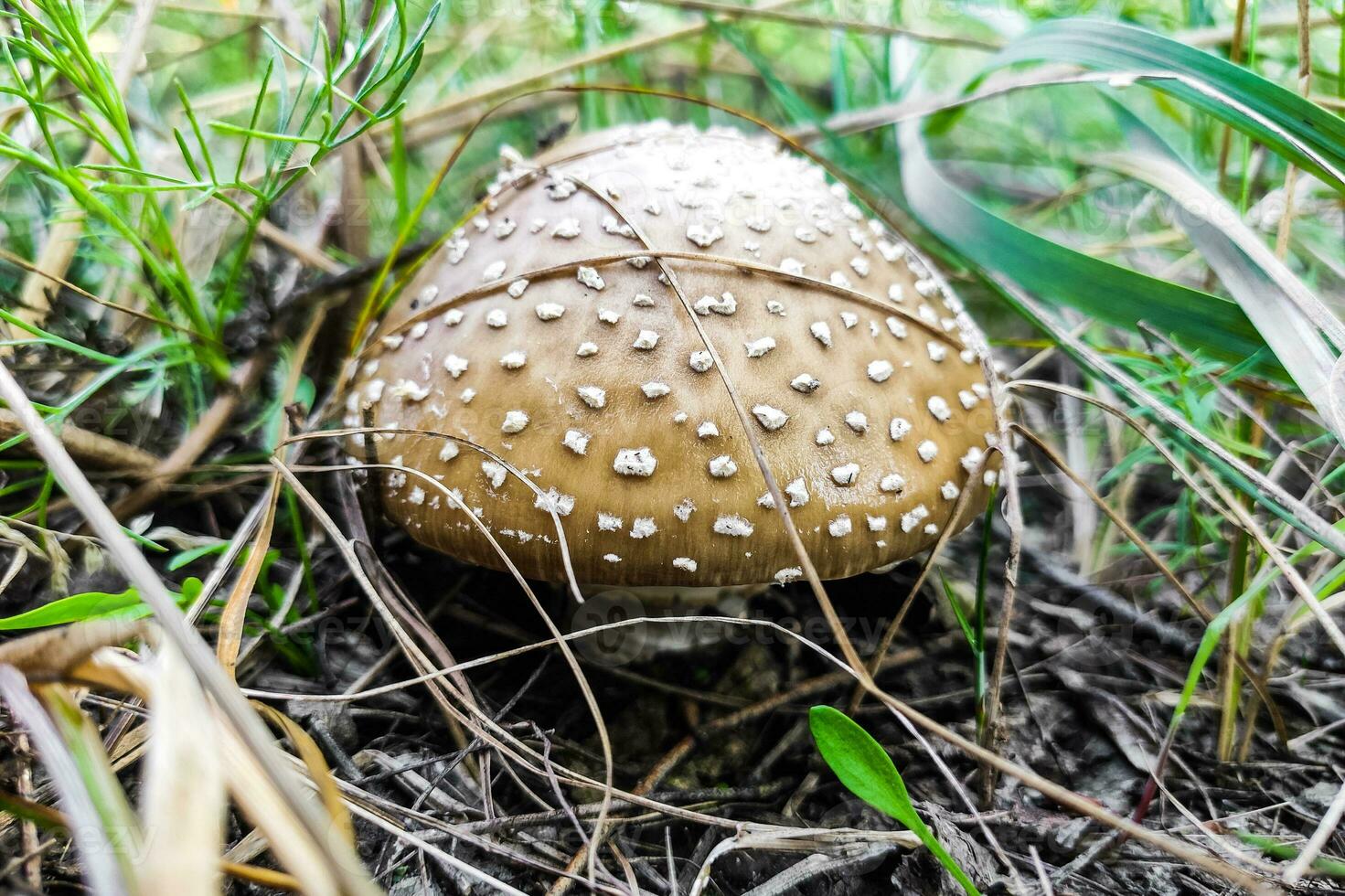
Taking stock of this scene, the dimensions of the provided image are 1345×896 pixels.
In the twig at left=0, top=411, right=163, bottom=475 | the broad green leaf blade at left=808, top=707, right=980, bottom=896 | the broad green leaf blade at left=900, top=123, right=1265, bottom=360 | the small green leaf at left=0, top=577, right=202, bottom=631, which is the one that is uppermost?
the broad green leaf blade at left=900, top=123, right=1265, bottom=360

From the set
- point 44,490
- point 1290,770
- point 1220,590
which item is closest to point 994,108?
point 1220,590

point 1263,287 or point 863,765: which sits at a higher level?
point 1263,287

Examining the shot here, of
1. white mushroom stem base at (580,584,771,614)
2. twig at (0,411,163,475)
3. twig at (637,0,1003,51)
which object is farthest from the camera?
twig at (637,0,1003,51)

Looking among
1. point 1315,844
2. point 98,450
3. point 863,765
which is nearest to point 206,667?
point 863,765

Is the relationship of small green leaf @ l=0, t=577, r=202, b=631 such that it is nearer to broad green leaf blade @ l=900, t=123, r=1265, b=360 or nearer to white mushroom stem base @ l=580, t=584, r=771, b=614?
white mushroom stem base @ l=580, t=584, r=771, b=614

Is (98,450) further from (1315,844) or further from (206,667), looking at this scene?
(1315,844)

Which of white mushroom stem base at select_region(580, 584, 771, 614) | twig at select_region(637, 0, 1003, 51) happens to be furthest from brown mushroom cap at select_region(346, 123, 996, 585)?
twig at select_region(637, 0, 1003, 51)
